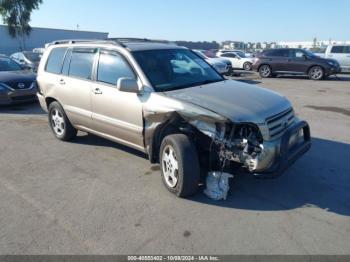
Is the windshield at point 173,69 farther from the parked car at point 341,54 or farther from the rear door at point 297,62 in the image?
the parked car at point 341,54

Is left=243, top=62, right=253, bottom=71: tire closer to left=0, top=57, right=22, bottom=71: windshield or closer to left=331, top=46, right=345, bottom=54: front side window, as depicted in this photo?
left=331, top=46, right=345, bottom=54: front side window

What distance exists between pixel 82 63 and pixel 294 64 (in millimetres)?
14196

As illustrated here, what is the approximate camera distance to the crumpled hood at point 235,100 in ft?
11.9

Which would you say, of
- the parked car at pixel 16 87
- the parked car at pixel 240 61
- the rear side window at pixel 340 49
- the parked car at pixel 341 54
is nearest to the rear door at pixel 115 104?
the parked car at pixel 16 87

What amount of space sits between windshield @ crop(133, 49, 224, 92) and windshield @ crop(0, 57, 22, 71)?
785 centimetres

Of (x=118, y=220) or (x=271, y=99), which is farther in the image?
(x=271, y=99)

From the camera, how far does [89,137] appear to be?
6562 millimetres

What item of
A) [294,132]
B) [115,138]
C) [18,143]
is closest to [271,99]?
[294,132]

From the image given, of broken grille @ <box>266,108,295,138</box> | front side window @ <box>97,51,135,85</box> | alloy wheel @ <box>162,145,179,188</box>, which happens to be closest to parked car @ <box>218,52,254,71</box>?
front side window @ <box>97,51,135,85</box>

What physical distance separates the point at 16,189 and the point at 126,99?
74.6 inches

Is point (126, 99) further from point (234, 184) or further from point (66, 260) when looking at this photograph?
point (66, 260)

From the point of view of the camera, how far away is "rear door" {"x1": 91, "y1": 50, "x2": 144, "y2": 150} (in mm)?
4480

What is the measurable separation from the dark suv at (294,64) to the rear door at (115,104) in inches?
563

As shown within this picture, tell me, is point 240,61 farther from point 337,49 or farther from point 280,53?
point 337,49
